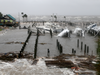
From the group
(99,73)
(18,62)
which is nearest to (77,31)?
(18,62)

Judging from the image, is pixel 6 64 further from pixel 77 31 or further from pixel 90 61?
pixel 77 31

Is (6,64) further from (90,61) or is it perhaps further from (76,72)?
(90,61)

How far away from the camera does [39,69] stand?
659 inches

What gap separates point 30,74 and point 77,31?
102 ft

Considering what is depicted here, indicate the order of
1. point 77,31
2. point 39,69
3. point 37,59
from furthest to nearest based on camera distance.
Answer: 1. point 77,31
2. point 37,59
3. point 39,69

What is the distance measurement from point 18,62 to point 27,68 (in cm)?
239

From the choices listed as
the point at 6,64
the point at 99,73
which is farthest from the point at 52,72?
the point at 99,73

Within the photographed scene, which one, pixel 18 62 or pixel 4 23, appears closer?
pixel 18 62

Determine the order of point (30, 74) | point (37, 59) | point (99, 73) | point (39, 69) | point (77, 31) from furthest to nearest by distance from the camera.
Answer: point (77, 31)
point (37, 59)
point (39, 69)
point (30, 74)
point (99, 73)

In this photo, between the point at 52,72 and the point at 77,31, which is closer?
the point at 52,72

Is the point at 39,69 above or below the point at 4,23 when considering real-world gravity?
below

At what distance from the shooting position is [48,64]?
713 inches

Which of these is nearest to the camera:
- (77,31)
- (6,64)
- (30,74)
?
(30,74)

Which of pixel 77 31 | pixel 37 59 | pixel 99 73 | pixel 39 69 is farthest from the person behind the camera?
pixel 77 31
